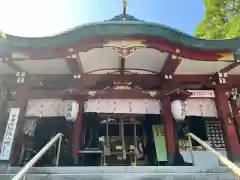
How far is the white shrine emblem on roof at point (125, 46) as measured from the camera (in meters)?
5.98

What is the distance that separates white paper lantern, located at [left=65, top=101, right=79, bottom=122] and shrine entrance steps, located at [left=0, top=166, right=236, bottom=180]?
1870 mm

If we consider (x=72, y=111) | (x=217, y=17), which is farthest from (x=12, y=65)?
(x=217, y=17)

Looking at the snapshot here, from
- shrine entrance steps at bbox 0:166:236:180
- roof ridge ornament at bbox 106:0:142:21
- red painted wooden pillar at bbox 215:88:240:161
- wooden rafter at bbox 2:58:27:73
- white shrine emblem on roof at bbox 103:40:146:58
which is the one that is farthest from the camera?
roof ridge ornament at bbox 106:0:142:21

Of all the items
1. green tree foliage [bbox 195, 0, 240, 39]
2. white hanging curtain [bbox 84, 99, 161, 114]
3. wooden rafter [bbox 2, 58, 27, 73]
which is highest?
green tree foliage [bbox 195, 0, 240, 39]

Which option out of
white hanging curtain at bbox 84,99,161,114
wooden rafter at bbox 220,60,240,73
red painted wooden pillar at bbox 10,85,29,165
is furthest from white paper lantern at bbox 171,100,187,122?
red painted wooden pillar at bbox 10,85,29,165

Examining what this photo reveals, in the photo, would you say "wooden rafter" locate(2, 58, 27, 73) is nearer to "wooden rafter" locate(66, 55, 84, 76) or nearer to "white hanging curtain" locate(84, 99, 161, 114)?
"wooden rafter" locate(66, 55, 84, 76)

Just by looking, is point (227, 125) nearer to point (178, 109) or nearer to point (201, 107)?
point (201, 107)

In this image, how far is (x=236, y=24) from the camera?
38.2 feet

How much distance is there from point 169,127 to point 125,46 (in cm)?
274

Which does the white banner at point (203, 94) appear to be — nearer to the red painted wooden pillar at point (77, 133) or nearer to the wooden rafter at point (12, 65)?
the red painted wooden pillar at point (77, 133)

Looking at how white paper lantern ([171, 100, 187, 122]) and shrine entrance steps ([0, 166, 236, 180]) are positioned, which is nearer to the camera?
shrine entrance steps ([0, 166, 236, 180])

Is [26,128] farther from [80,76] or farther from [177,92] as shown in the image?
[177,92]

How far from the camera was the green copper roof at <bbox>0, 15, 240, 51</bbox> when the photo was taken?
6.09 metres

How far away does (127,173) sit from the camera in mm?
5094
